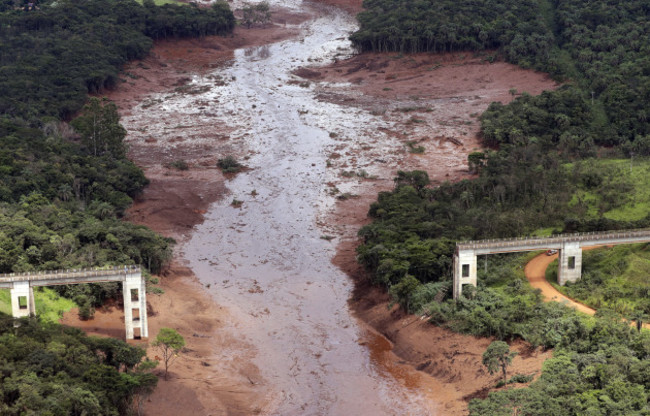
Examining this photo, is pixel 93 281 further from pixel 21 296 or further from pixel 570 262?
pixel 570 262

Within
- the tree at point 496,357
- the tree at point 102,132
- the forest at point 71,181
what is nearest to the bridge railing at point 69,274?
the forest at point 71,181

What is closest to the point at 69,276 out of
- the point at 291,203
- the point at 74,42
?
the point at 291,203

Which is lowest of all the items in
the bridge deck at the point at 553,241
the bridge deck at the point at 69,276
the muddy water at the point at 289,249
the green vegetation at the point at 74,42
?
the muddy water at the point at 289,249

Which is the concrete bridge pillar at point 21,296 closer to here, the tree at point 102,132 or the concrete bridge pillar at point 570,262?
the concrete bridge pillar at point 570,262

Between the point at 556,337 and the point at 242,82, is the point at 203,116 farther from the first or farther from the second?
the point at 556,337

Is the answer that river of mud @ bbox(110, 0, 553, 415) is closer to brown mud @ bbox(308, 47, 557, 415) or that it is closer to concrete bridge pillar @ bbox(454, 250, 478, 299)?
brown mud @ bbox(308, 47, 557, 415)

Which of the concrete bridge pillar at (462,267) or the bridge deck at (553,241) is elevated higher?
the bridge deck at (553,241)

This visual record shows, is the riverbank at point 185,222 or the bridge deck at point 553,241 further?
the bridge deck at point 553,241

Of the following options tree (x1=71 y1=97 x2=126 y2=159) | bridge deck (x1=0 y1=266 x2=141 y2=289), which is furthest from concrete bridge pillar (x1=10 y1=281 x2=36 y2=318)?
tree (x1=71 y1=97 x2=126 y2=159)
